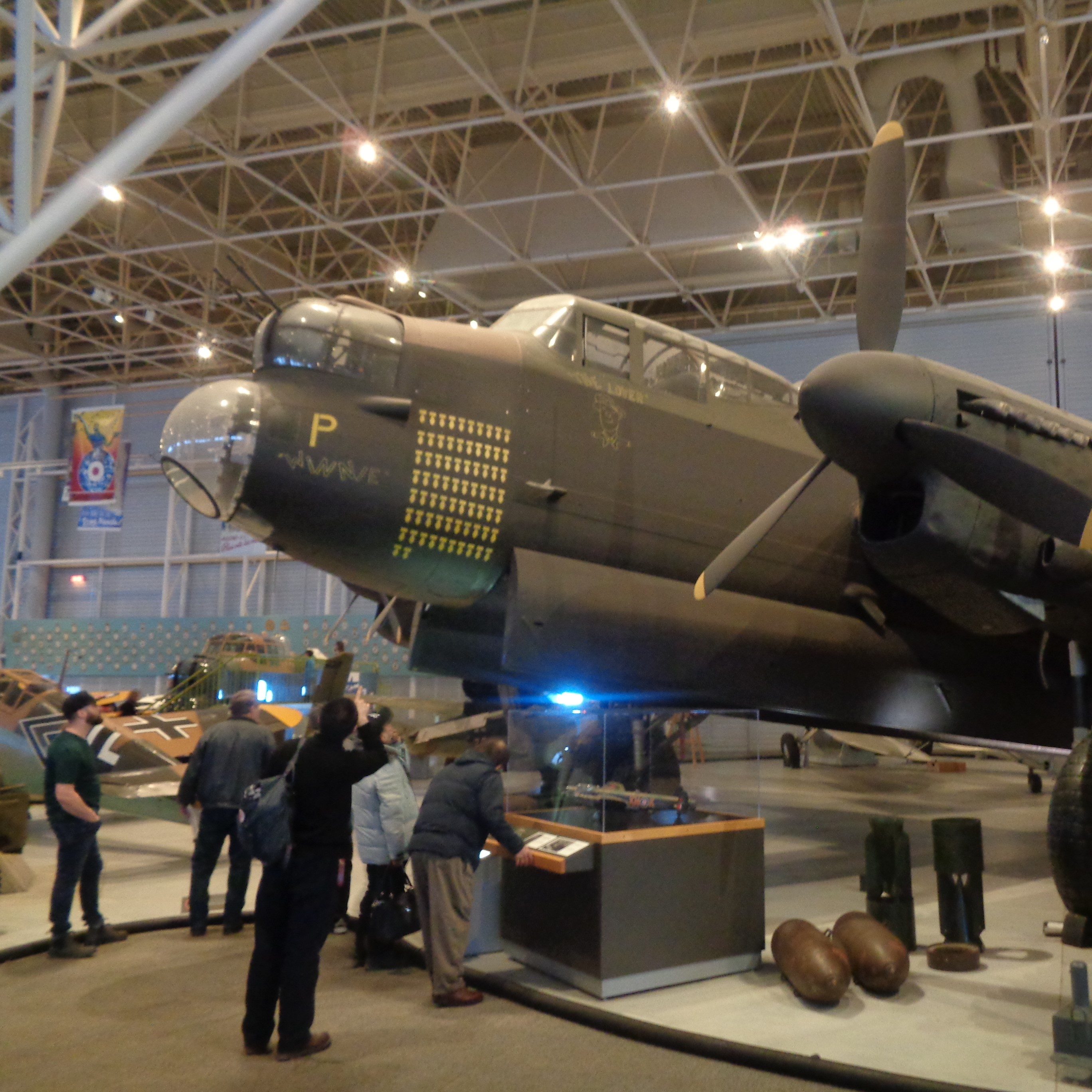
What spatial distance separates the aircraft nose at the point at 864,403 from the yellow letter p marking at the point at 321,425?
3663 mm

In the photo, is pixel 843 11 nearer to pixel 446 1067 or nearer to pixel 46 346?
pixel 446 1067

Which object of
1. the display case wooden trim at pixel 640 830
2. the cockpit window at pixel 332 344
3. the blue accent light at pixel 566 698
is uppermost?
the cockpit window at pixel 332 344

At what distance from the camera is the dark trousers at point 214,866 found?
7.64 metres

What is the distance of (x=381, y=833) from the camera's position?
6.99 metres

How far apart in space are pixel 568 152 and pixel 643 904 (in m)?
18.4

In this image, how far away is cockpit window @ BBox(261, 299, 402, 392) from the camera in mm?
7801

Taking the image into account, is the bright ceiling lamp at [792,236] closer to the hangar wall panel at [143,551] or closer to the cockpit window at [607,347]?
the cockpit window at [607,347]

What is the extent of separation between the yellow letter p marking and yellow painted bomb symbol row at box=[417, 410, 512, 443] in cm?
73

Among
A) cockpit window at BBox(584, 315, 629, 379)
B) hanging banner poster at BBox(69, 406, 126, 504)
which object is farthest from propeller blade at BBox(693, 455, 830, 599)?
hanging banner poster at BBox(69, 406, 126, 504)

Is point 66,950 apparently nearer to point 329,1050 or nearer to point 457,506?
point 329,1050

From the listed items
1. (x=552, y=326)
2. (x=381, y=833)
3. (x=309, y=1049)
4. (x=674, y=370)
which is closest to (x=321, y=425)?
(x=552, y=326)

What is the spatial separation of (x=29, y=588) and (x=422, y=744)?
27.9 meters

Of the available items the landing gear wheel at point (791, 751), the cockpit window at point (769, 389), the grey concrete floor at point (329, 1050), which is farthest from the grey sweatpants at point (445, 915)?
the landing gear wheel at point (791, 751)

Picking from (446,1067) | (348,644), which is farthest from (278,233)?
(446,1067)
